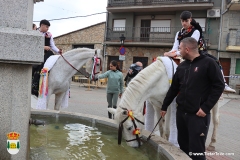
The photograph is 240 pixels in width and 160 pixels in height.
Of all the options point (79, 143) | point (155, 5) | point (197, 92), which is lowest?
point (79, 143)

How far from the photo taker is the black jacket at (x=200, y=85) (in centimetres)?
275

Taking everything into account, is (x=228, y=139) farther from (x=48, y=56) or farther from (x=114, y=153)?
(x=48, y=56)

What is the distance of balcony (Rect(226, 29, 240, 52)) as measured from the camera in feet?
63.5

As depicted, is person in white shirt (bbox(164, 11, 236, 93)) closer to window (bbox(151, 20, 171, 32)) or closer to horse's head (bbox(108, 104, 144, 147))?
horse's head (bbox(108, 104, 144, 147))

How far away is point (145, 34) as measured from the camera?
2300 cm

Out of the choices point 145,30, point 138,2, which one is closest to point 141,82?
point 145,30

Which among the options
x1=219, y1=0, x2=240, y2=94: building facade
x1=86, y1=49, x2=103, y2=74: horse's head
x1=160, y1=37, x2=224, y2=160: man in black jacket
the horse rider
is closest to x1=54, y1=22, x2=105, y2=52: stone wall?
x1=219, y1=0, x2=240, y2=94: building facade

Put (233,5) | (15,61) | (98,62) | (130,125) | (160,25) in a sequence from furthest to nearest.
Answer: (160,25) → (233,5) → (98,62) → (130,125) → (15,61)

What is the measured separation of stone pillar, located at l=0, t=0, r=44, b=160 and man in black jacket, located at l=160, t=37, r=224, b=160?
5.83ft

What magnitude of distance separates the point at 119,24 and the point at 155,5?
4.39m

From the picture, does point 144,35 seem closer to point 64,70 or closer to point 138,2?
point 138,2

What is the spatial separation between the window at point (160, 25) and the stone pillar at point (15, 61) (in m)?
20.8

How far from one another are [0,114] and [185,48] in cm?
219

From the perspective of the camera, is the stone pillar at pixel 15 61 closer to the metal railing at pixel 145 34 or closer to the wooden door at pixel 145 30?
the metal railing at pixel 145 34
